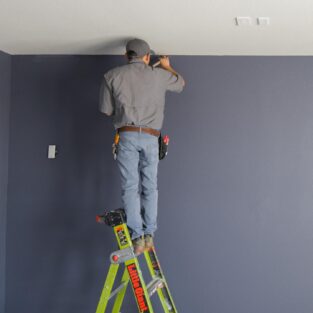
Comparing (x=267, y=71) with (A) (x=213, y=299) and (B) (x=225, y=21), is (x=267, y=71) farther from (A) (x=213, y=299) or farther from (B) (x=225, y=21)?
(A) (x=213, y=299)

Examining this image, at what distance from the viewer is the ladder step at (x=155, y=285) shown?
8.54 feet

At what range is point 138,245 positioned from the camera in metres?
2.57

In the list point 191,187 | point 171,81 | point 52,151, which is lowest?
point 191,187

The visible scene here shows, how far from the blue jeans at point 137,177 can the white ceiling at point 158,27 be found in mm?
692

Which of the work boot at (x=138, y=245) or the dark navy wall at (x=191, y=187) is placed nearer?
the work boot at (x=138, y=245)

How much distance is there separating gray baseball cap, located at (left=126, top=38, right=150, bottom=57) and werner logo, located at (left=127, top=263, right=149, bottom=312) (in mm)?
1348

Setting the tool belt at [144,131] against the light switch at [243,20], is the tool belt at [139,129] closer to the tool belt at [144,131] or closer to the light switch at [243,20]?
the tool belt at [144,131]

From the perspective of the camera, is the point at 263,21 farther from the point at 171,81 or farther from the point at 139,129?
the point at 139,129

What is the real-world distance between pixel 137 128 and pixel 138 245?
74cm

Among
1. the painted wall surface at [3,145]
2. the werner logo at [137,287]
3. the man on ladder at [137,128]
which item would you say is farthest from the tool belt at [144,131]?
the painted wall surface at [3,145]

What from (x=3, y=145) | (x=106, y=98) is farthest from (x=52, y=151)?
(x=106, y=98)

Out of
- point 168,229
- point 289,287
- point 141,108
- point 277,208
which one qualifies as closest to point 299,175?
point 277,208

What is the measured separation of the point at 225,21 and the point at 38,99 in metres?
1.71

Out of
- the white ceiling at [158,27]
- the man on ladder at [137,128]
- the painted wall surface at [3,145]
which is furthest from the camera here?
the painted wall surface at [3,145]
